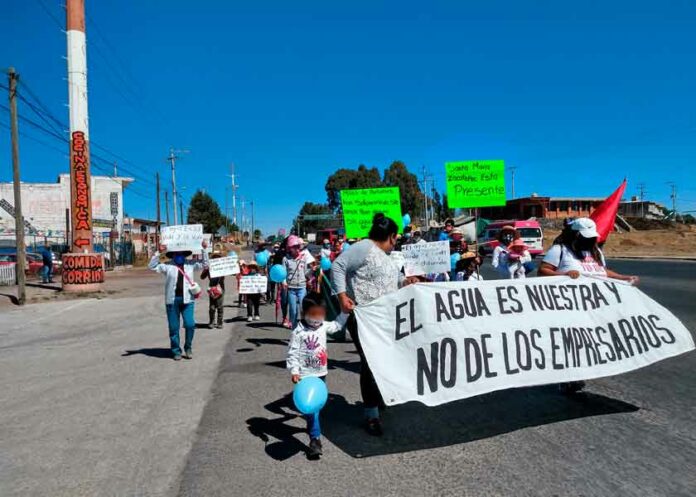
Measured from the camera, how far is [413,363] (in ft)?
14.3

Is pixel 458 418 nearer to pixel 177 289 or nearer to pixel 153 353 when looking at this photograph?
pixel 177 289

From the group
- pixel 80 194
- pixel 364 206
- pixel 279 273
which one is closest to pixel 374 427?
pixel 279 273

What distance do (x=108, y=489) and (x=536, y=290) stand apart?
389 centimetres

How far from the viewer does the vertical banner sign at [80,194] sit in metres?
22.4

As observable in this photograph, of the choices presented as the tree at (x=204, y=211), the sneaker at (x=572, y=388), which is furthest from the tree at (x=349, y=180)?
the sneaker at (x=572, y=388)

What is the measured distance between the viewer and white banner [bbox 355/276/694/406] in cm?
437

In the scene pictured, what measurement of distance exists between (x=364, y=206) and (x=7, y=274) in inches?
791

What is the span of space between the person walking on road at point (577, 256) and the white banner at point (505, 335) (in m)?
0.12

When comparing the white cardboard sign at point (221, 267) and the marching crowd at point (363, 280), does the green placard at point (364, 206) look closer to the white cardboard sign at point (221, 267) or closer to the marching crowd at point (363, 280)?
the white cardboard sign at point (221, 267)

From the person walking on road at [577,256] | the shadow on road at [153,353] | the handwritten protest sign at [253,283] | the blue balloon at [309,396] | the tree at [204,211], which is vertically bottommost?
the shadow on road at [153,353]

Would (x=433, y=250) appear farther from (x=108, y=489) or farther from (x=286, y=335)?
(x=108, y=489)

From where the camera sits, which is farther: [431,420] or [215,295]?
[215,295]

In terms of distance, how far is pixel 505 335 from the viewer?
15.3ft

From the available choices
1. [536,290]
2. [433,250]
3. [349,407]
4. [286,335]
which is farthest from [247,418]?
[286,335]
